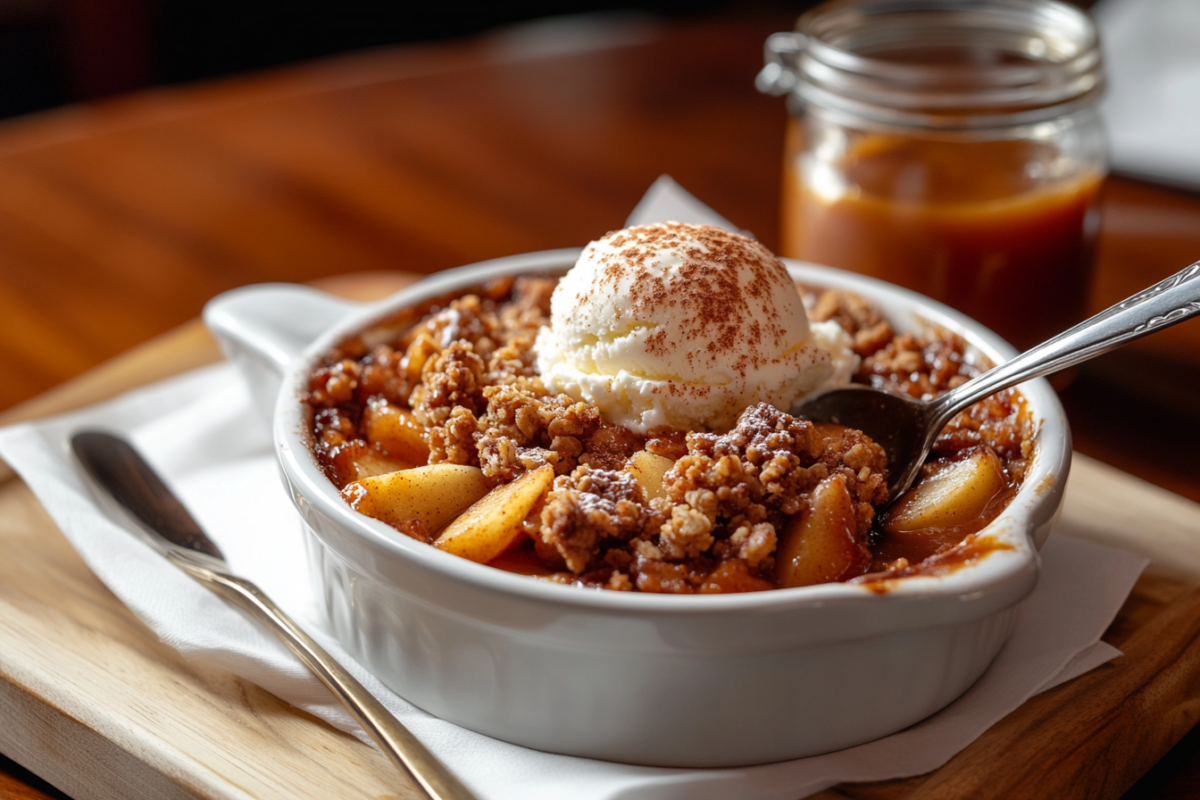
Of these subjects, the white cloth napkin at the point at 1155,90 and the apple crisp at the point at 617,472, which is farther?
the white cloth napkin at the point at 1155,90

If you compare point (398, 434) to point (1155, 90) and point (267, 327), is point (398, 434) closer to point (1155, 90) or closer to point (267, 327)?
point (267, 327)

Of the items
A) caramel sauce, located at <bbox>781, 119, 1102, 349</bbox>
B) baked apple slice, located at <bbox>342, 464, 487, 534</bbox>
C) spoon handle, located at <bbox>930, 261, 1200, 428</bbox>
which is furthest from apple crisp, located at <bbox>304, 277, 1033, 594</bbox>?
caramel sauce, located at <bbox>781, 119, 1102, 349</bbox>

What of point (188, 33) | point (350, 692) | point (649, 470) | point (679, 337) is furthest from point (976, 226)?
point (188, 33)

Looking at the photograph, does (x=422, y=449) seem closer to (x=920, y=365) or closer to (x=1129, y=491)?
(x=920, y=365)

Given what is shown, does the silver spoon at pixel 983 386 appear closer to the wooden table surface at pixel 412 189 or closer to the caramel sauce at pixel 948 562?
the caramel sauce at pixel 948 562

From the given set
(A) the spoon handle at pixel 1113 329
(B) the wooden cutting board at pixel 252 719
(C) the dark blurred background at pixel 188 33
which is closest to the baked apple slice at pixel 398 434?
(B) the wooden cutting board at pixel 252 719

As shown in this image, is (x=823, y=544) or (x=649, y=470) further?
(x=649, y=470)
